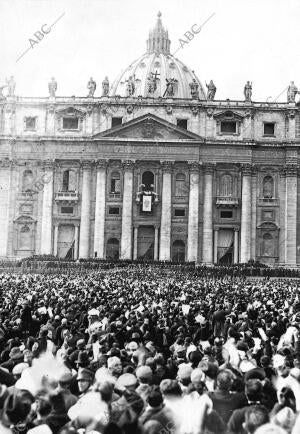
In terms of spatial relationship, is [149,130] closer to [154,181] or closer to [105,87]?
[154,181]

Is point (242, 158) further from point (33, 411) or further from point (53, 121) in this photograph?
point (33, 411)

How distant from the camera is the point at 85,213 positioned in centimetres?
7625

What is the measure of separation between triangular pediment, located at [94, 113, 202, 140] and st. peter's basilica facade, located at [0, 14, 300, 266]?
0.11 m

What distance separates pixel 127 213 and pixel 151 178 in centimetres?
506

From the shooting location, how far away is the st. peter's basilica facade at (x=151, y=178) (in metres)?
75.7

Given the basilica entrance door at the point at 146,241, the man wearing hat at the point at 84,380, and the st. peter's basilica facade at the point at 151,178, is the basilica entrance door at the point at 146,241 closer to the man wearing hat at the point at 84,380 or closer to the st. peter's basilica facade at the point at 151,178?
the st. peter's basilica facade at the point at 151,178

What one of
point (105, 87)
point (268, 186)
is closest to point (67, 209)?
point (105, 87)

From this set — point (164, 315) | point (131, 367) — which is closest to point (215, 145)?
point (164, 315)

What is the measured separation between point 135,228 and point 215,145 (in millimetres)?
12969

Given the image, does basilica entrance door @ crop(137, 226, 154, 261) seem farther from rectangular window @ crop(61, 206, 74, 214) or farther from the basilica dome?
the basilica dome

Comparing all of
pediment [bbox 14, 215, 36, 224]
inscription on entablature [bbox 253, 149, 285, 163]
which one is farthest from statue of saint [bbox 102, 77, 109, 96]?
inscription on entablature [bbox 253, 149, 285, 163]

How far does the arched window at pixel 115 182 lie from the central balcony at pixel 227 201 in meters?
11.2

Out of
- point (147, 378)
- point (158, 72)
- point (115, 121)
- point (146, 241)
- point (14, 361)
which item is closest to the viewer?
point (147, 378)

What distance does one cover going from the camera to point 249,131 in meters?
77.1
